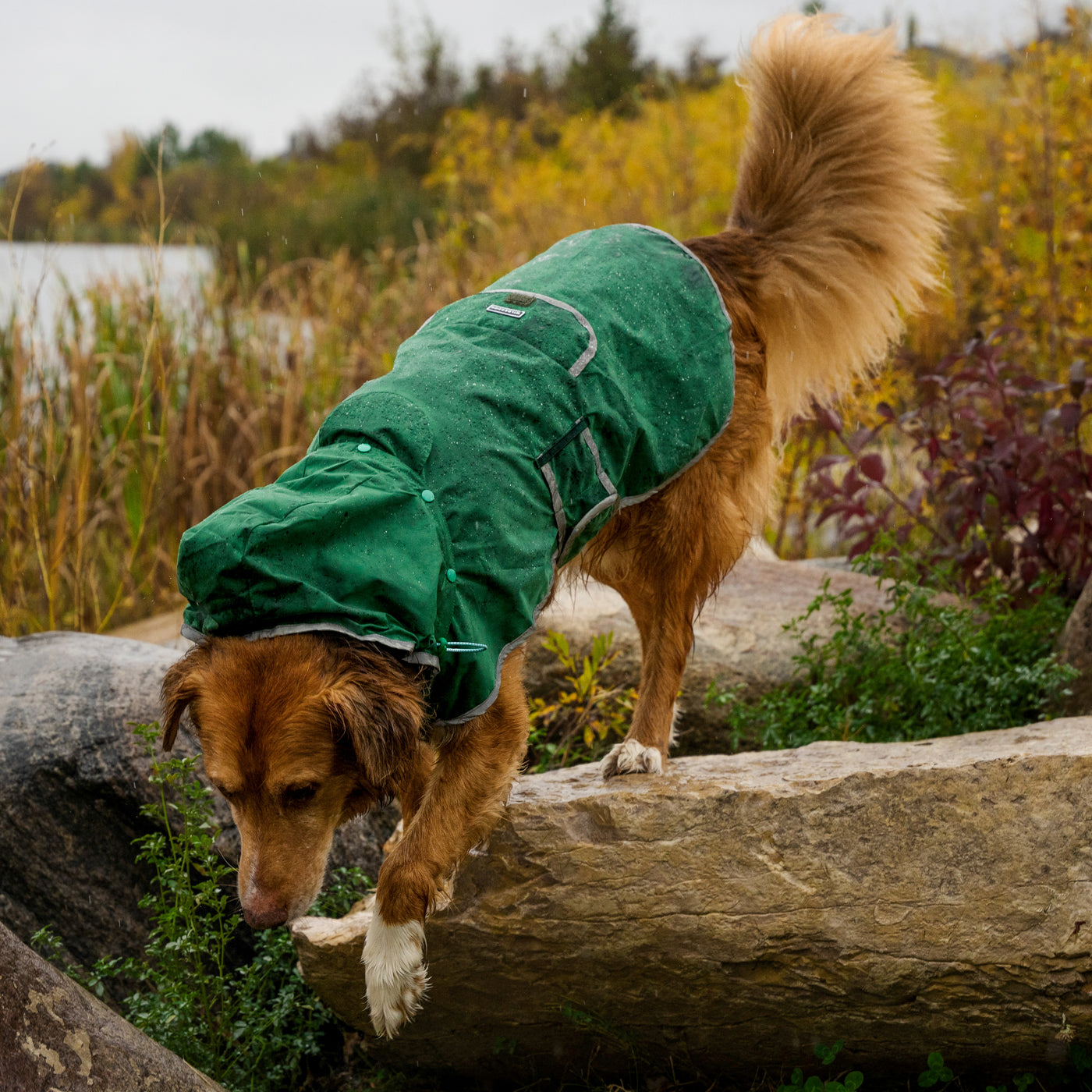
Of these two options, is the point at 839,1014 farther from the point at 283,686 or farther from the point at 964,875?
the point at 283,686

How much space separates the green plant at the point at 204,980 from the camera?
2.87m

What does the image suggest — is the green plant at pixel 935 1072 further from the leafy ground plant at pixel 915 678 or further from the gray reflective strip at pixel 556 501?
the gray reflective strip at pixel 556 501

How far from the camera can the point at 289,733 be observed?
7.65 ft

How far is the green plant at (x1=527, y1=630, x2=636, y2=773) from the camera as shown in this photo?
13.3 ft

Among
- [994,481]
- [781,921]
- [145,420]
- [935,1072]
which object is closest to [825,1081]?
[935,1072]

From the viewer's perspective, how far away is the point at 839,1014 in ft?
9.02

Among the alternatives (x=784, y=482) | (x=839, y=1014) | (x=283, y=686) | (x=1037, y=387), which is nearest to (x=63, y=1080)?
(x=283, y=686)

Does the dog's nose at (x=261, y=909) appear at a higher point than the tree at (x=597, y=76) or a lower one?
lower

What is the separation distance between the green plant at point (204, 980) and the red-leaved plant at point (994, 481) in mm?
2671

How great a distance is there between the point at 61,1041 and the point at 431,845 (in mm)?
870

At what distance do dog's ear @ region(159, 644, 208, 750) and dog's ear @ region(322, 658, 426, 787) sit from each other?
34 centimetres

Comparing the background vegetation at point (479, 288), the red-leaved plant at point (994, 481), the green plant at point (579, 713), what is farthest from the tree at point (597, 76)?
the green plant at point (579, 713)

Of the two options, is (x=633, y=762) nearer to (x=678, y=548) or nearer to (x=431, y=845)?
(x=678, y=548)

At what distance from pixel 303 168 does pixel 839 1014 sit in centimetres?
2080
